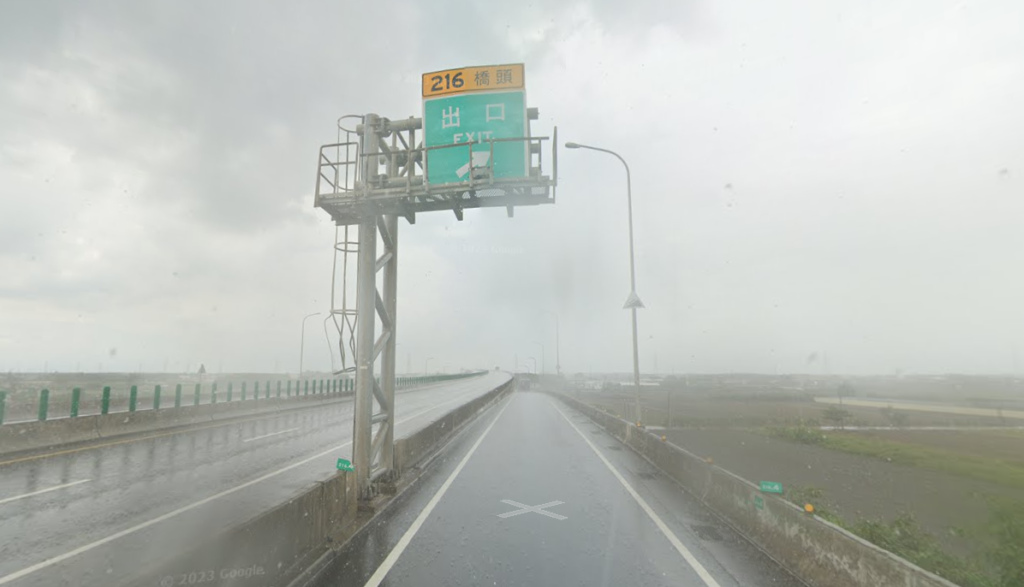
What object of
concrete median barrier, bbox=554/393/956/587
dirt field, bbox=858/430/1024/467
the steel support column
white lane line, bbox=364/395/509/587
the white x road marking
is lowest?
dirt field, bbox=858/430/1024/467

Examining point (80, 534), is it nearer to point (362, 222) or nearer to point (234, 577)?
point (234, 577)

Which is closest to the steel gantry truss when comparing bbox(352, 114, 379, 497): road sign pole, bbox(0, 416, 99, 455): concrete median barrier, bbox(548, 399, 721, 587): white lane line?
bbox(352, 114, 379, 497): road sign pole

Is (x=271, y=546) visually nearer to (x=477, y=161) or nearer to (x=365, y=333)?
(x=365, y=333)

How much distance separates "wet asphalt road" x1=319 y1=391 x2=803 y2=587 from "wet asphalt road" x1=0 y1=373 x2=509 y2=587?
2.15 meters

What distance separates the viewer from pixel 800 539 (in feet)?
17.1

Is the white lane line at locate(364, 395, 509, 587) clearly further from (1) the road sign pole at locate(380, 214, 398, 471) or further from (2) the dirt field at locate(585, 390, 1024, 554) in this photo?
(2) the dirt field at locate(585, 390, 1024, 554)

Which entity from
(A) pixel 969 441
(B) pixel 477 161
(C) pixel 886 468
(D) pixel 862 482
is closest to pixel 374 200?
(B) pixel 477 161

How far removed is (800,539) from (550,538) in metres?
2.92

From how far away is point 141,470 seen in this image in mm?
10719

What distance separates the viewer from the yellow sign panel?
7.83 metres

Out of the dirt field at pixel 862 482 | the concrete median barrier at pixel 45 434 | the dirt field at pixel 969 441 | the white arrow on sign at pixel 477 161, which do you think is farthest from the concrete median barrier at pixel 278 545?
the dirt field at pixel 969 441

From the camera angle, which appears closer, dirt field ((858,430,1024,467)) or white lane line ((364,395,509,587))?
white lane line ((364,395,509,587))

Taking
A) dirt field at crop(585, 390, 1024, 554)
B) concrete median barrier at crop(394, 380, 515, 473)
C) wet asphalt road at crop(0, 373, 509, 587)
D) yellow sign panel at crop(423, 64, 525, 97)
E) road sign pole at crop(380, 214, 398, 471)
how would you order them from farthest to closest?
1. dirt field at crop(585, 390, 1024, 554)
2. concrete median barrier at crop(394, 380, 515, 473)
3. road sign pole at crop(380, 214, 398, 471)
4. yellow sign panel at crop(423, 64, 525, 97)
5. wet asphalt road at crop(0, 373, 509, 587)

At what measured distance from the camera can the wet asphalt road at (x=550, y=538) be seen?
199 inches
